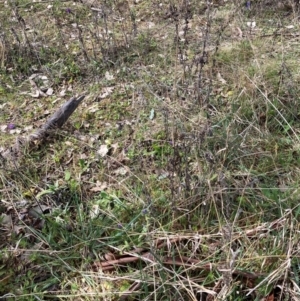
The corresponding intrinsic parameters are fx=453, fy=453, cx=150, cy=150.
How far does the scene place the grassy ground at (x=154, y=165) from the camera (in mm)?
2184

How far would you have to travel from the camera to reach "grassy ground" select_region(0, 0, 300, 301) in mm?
2184

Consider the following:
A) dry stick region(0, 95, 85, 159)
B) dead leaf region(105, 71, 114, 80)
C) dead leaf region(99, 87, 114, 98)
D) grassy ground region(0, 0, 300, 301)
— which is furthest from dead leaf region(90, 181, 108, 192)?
dead leaf region(105, 71, 114, 80)

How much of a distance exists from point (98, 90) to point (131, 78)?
11.4 inches

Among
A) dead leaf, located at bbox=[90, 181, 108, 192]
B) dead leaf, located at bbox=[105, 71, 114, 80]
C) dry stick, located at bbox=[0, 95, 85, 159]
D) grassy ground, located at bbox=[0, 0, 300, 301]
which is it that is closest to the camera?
grassy ground, located at bbox=[0, 0, 300, 301]

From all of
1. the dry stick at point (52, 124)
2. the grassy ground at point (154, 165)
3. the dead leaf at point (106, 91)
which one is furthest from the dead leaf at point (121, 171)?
the dead leaf at point (106, 91)

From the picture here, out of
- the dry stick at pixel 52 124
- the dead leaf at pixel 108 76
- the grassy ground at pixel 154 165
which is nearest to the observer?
the grassy ground at pixel 154 165

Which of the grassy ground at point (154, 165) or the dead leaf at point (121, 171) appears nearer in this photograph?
the grassy ground at point (154, 165)

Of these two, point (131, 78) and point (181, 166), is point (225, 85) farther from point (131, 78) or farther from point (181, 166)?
point (181, 166)

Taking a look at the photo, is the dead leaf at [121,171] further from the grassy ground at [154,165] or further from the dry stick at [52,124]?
the dry stick at [52,124]

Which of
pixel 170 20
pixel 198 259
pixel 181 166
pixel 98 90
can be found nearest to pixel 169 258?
pixel 198 259

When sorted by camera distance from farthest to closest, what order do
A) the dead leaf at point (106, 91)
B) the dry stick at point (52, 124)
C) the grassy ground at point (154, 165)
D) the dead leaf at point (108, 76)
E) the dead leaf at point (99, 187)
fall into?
the dead leaf at point (108, 76) < the dead leaf at point (106, 91) < the dry stick at point (52, 124) < the dead leaf at point (99, 187) < the grassy ground at point (154, 165)

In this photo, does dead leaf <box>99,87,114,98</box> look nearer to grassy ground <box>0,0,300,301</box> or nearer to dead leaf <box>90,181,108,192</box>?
grassy ground <box>0,0,300,301</box>

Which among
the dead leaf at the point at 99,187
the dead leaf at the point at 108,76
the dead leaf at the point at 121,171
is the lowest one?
the dead leaf at the point at 99,187

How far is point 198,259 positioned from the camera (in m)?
2.24
